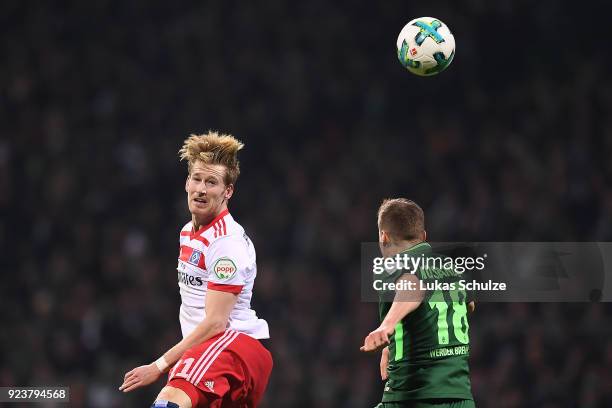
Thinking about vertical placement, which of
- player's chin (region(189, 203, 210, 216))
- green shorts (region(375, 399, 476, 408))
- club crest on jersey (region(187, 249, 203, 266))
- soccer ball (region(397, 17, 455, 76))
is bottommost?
green shorts (region(375, 399, 476, 408))

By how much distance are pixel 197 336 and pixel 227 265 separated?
392 mm

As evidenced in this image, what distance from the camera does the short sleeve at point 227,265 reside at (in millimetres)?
5109

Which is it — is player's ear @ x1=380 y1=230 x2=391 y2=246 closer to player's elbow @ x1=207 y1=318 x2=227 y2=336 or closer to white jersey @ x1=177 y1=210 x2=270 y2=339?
white jersey @ x1=177 y1=210 x2=270 y2=339

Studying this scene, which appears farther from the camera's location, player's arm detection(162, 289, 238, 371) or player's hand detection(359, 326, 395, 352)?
player's arm detection(162, 289, 238, 371)

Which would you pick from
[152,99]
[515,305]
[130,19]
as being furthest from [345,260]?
[130,19]

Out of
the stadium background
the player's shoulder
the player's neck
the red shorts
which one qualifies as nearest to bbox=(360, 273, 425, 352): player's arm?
the player's neck

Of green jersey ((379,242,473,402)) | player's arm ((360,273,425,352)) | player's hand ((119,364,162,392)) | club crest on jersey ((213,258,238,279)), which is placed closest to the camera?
player's arm ((360,273,425,352))

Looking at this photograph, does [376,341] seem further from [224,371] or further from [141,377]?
[141,377]

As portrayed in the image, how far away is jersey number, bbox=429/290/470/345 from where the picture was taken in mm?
5012

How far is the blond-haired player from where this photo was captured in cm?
500

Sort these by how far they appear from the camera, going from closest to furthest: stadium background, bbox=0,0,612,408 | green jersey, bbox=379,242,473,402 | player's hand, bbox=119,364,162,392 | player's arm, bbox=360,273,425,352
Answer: player's arm, bbox=360,273,425,352 → player's hand, bbox=119,364,162,392 → green jersey, bbox=379,242,473,402 → stadium background, bbox=0,0,612,408

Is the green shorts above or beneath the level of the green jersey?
beneath

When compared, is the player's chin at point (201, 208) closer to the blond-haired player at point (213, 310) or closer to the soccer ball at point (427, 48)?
the blond-haired player at point (213, 310)

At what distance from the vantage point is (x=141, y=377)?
16.1 feet
